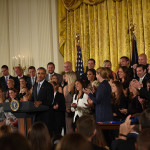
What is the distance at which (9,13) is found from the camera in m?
12.4

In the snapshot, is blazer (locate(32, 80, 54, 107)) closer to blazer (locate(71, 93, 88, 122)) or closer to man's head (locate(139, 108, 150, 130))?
blazer (locate(71, 93, 88, 122))

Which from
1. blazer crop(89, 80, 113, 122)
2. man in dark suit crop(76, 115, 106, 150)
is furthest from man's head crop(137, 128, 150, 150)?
blazer crop(89, 80, 113, 122)

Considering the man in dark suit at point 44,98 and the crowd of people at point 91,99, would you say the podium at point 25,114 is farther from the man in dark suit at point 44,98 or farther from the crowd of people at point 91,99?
the man in dark suit at point 44,98

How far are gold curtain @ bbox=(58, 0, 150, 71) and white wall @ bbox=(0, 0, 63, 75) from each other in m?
0.39

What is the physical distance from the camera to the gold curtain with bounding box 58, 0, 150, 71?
32.0ft

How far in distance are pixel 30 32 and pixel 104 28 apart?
3.17 metres

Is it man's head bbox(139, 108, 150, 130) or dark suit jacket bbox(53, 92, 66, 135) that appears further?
dark suit jacket bbox(53, 92, 66, 135)

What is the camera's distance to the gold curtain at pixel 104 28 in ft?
32.0

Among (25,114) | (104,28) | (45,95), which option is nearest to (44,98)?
(45,95)

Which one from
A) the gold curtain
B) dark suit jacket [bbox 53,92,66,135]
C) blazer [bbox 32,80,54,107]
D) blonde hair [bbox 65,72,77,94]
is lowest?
dark suit jacket [bbox 53,92,66,135]

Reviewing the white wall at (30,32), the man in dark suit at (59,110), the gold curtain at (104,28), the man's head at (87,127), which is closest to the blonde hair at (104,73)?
the man in dark suit at (59,110)

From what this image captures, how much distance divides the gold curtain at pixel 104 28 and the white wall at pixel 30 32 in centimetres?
39

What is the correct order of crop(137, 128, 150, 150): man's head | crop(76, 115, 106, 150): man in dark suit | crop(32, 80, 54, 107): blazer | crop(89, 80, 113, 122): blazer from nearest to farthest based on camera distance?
crop(137, 128, 150, 150): man's head, crop(76, 115, 106, 150): man in dark suit, crop(89, 80, 113, 122): blazer, crop(32, 80, 54, 107): blazer

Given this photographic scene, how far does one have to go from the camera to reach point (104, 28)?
415 inches
